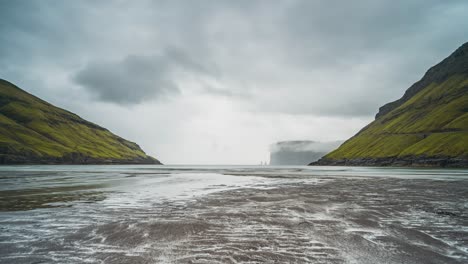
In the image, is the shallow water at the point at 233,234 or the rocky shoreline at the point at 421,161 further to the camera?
the rocky shoreline at the point at 421,161

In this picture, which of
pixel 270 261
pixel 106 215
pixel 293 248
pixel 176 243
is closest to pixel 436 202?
pixel 293 248

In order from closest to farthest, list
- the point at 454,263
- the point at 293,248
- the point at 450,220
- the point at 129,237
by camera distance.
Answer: the point at 454,263
the point at 293,248
the point at 129,237
the point at 450,220

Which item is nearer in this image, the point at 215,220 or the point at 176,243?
the point at 176,243

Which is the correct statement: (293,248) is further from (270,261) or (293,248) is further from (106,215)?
(106,215)

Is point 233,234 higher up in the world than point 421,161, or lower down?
lower down

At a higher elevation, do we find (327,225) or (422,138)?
(422,138)

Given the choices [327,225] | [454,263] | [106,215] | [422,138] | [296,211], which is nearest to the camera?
[454,263]

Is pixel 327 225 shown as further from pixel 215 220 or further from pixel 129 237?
pixel 129 237

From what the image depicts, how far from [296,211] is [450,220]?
9.52 metres

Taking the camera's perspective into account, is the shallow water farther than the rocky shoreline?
No

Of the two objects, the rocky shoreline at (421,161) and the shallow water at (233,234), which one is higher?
the rocky shoreline at (421,161)

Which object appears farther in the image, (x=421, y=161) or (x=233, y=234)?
(x=421, y=161)

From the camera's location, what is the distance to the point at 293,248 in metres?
10.6

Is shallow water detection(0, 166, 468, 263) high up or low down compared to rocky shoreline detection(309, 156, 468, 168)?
down
